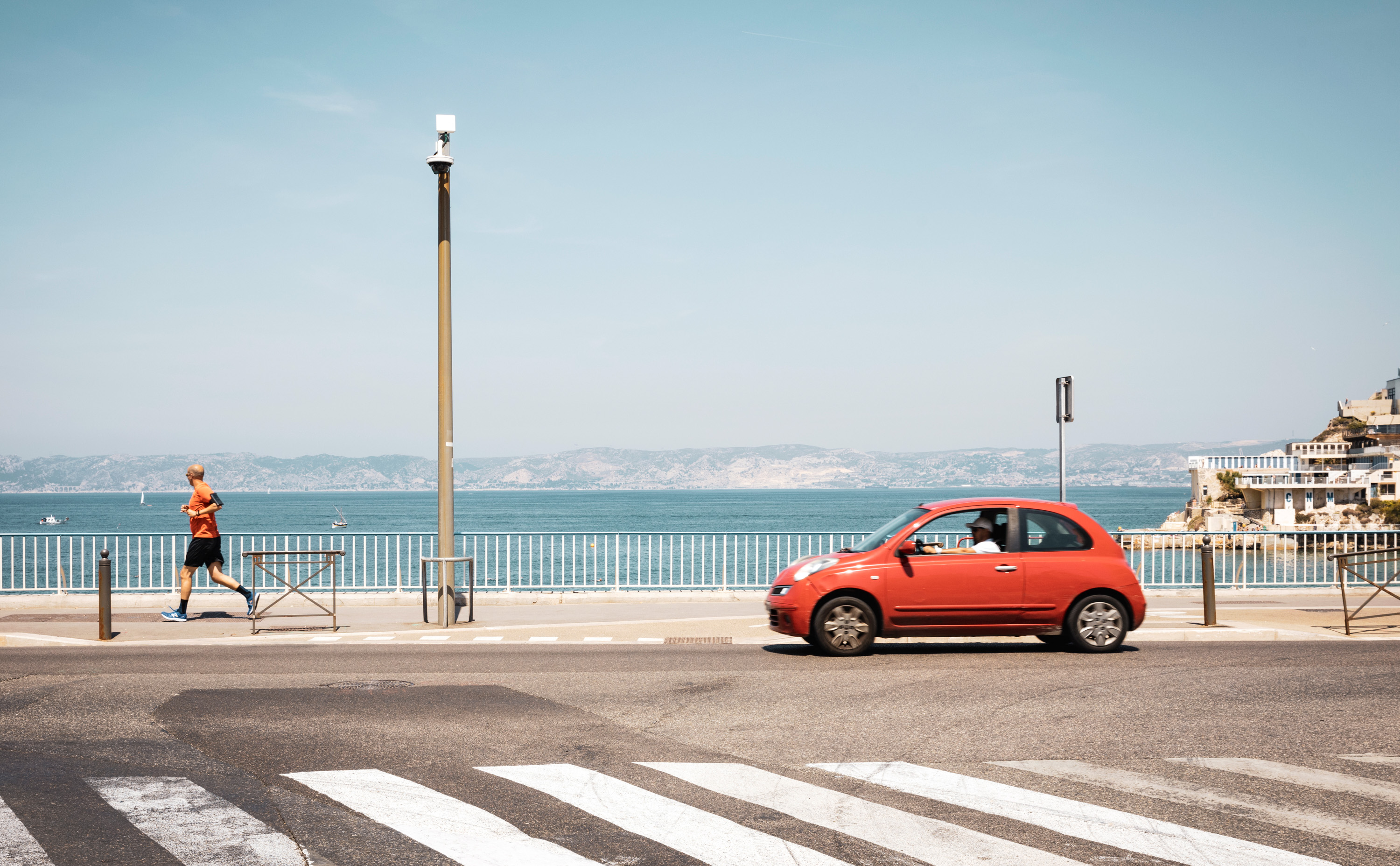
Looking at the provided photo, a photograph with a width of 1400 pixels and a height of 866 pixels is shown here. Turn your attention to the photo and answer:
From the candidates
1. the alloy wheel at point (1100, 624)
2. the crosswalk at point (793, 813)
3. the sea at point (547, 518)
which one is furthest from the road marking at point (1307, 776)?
the sea at point (547, 518)

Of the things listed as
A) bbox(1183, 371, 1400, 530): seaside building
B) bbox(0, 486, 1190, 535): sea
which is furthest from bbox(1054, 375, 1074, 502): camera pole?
bbox(1183, 371, 1400, 530): seaside building

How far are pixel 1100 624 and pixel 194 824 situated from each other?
9.15 meters

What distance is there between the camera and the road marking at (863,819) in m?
4.63

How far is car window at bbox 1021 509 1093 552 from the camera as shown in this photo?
36.8ft

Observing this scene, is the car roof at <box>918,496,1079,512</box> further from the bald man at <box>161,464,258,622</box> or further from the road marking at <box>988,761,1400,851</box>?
the bald man at <box>161,464,258,622</box>

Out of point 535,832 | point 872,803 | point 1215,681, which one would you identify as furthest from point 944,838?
point 1215,681

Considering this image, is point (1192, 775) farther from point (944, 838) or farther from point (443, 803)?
point (443, 803)

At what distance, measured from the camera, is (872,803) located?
17.9 feet

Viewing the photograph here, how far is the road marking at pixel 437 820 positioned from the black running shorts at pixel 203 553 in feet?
30.2

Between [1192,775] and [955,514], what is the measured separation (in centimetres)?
525

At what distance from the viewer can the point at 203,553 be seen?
46.7 feet

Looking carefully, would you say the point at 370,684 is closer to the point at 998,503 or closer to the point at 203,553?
the point at 203,553

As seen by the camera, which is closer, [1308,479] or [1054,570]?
[1054,570]

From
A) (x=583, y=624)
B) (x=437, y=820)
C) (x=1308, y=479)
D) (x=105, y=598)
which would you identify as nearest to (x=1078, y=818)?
(x=437, y=820)
